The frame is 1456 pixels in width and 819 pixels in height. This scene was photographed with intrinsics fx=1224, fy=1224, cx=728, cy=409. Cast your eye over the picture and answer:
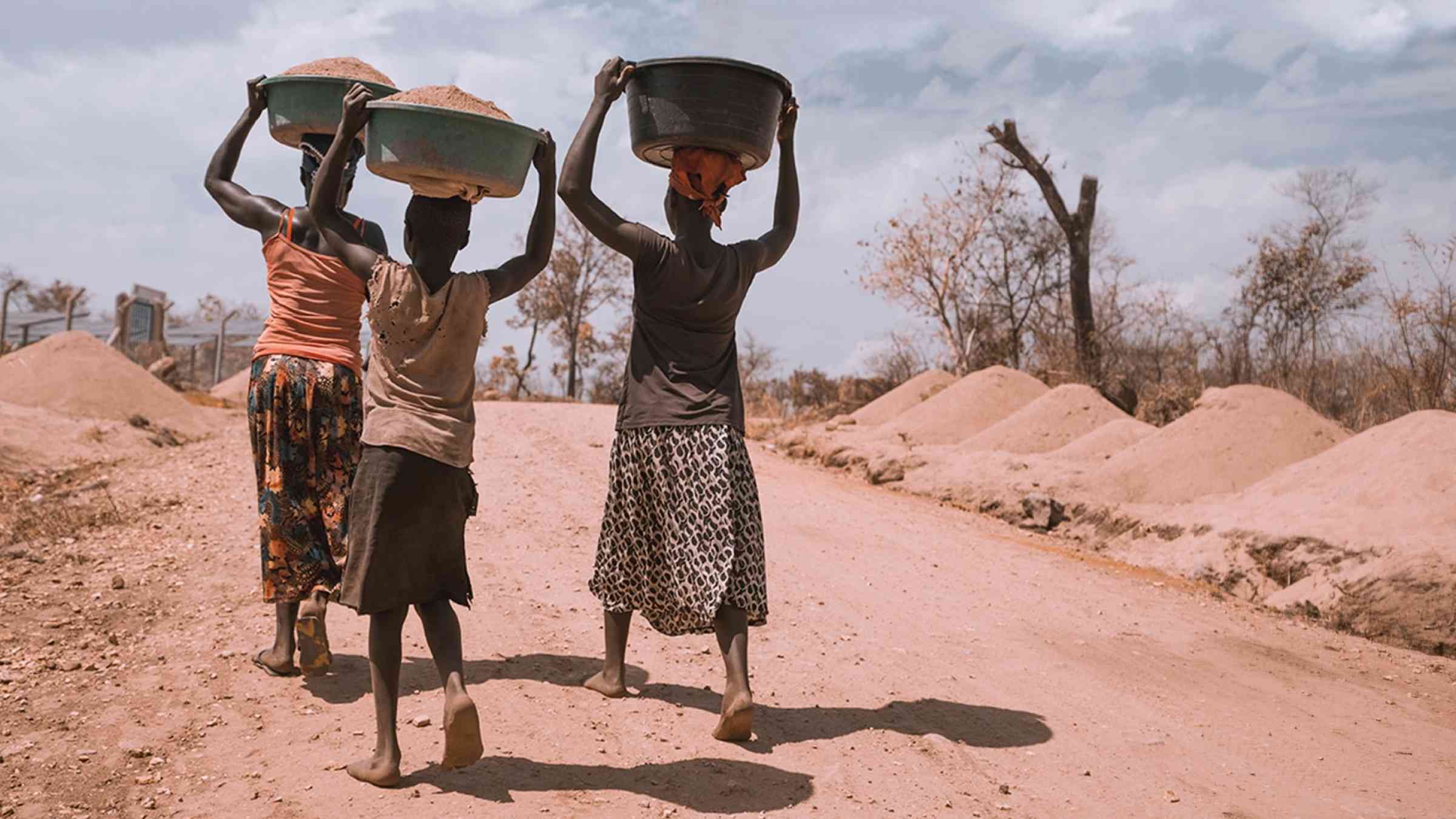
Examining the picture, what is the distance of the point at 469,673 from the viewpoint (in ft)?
14.2

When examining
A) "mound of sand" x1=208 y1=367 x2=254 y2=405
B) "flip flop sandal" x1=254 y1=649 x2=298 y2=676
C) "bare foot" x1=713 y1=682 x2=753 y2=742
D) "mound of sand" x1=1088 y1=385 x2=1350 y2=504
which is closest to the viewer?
"bare foot" x1=713 y1=682 x2=753 y2=742

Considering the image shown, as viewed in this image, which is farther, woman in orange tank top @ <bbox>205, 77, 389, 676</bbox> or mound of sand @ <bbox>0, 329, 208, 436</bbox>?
mound of sand @ <bbox>0, 329, 208, 436</bbox>

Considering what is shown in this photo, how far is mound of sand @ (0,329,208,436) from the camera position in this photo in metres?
12.2

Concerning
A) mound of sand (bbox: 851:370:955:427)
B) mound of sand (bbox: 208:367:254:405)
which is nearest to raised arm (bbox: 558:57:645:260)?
mound of sand (bbox: 851:370:955:427)

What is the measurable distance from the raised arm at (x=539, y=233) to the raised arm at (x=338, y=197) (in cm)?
35

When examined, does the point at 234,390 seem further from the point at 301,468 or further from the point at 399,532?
the point at 399,532

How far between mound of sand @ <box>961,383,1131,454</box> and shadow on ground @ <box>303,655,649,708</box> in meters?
7.60

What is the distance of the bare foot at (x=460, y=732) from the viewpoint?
9.93ft

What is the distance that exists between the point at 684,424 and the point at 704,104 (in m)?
0.98

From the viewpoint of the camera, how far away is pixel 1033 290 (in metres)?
22.5

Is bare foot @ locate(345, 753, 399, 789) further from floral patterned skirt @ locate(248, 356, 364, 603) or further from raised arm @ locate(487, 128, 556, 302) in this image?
raised arm @ locate(487, 128, 556, 302)

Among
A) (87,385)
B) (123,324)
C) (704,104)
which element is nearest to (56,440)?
(87,385)

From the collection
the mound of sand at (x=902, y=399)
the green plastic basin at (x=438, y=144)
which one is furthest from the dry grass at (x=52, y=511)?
the mound of sand at (x=902, y=399)

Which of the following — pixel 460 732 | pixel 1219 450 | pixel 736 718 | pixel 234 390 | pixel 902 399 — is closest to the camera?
pixel 460 732
